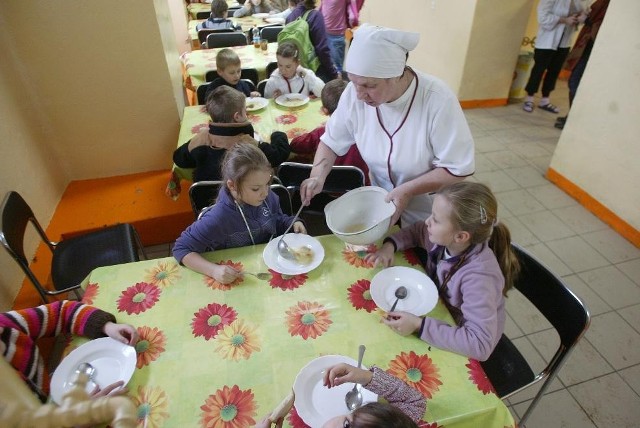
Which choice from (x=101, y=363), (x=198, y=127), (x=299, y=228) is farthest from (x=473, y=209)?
(x=198, y=127)

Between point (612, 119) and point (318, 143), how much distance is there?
2.35 meters

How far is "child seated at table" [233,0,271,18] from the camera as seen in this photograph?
596cm

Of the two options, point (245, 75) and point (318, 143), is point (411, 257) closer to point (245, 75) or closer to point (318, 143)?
point (318, 143)

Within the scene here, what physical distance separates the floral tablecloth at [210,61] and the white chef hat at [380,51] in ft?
8.06

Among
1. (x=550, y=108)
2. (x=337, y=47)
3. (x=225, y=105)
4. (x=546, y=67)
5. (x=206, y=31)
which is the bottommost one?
(x=550, y=108)

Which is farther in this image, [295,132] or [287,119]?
[287,119]

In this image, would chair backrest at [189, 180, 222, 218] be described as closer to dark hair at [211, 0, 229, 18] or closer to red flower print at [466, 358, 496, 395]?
red flower print at [466, 358, 496, 395]

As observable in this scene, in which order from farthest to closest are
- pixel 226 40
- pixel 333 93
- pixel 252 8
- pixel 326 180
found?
1. pixel 252 8
2. pixel 226 40
3. pixel 333 93
4. pixel 326 180

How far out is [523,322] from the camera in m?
2.27

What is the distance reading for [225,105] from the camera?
7.18ft

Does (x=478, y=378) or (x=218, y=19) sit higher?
(x=218, y=19)

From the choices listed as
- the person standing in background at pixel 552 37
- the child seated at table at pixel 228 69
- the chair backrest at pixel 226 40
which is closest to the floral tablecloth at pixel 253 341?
the child seated at table at pixel 228 69

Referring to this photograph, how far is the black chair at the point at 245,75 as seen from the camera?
11.3 feet

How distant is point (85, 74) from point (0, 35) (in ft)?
1.60
